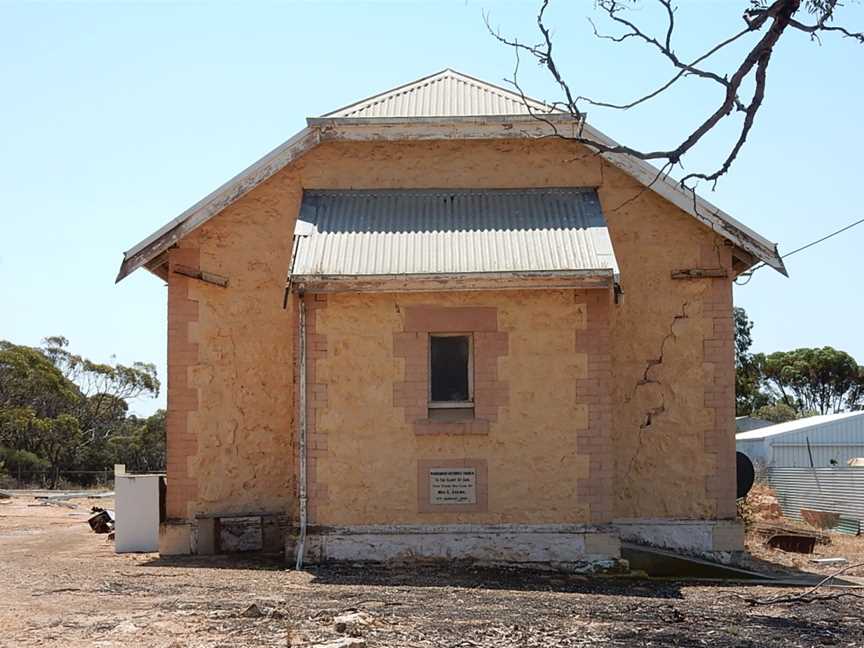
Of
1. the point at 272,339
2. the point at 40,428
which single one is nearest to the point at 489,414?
the point at 272,339

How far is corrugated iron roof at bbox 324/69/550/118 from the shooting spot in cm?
1711

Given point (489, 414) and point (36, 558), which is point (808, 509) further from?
point (36, 558)

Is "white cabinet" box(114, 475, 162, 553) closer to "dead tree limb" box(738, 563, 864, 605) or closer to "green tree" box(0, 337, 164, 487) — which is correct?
"dead tree limb" box(738, 563, 864, 605)

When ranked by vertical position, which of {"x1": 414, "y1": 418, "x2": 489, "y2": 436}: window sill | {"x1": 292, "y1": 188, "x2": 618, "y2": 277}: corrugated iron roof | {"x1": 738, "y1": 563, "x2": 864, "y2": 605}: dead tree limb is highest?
{"x1": 292, "y1": 188, "x2": 618, "y2": 277}: corrugated iron roof

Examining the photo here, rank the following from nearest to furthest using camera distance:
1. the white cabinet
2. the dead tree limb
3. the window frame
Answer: the dead tree limb, the window frame, the white cabinet

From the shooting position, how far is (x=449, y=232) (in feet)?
51.8

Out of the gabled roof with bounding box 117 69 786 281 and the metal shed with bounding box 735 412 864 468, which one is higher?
the gabled roof with bounding box 117 69 786 281

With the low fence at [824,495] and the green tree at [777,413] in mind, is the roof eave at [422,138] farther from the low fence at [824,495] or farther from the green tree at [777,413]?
the green tree at [777,413]

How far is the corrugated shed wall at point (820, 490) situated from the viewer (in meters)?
26.6

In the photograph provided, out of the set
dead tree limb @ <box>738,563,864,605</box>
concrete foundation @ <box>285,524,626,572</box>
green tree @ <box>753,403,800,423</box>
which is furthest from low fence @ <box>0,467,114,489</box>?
green tree @ <box>753,403,800,423</box>

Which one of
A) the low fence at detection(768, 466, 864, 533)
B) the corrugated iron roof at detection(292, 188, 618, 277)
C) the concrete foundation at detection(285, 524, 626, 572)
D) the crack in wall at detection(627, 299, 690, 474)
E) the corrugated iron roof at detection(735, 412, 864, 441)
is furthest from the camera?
the corrugated iron roof at detection(735, 412, 864, 441)

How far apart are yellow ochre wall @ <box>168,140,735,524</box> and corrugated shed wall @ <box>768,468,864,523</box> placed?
38.5 ft

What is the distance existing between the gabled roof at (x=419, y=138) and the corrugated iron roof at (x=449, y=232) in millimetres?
728

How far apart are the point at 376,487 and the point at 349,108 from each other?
5.92 m
